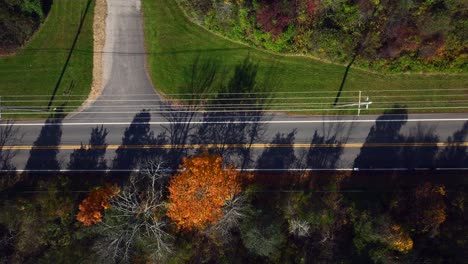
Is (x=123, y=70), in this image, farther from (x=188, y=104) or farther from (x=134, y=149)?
(x=134, y=149)

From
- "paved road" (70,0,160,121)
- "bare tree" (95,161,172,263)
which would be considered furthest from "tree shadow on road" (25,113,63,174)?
"bare tree" (95,161,172,263)

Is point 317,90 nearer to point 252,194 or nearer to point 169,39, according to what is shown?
→ point 252,194

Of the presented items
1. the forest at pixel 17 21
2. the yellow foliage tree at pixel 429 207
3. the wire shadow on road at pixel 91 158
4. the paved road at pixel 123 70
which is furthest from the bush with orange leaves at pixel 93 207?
the yellow foliage tree at pixel 429 207

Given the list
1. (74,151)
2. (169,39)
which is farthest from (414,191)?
(74,151)

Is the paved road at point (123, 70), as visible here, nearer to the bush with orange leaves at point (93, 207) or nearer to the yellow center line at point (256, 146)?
A: the yellow center line at point (256, 146)

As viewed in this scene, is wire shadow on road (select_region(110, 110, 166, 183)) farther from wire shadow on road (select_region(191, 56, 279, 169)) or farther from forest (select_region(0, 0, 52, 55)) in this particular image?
forest (select_region(0, 0, 52, 55))

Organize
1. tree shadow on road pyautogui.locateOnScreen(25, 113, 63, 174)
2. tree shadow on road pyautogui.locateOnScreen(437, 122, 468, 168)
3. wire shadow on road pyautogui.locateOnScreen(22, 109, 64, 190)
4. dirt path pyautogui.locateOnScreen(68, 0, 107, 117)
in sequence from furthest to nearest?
dirt path pyautogui.locateOnScreen(68, 0, 107, 117), tree shadow on road pyautogui.locateOnScreen(25, 113, 63, 174), wire shadow on road pyautogui.locateOnScreen(22, 109, 64, 190), tree shadow on road pyautogui.locateOnScreen(437, 122, 468, 168)
